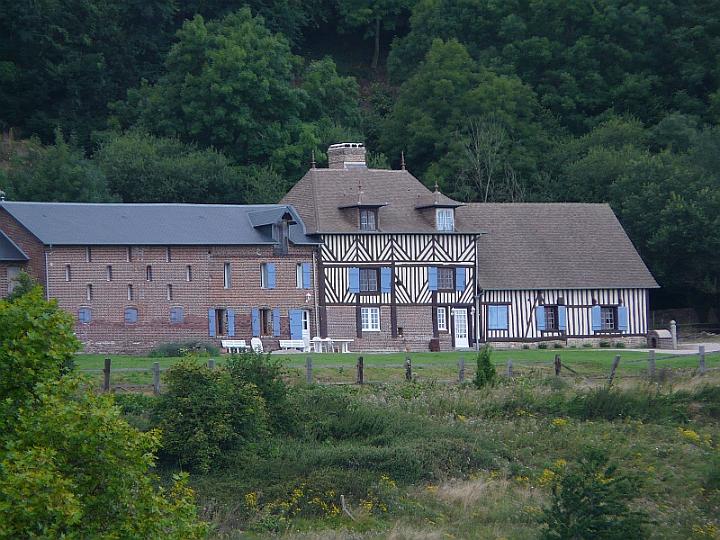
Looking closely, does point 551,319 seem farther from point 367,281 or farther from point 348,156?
point 348,156

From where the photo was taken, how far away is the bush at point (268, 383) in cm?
2331

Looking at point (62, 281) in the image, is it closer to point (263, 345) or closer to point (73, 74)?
point (263, 345)

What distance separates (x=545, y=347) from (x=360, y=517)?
843 inches

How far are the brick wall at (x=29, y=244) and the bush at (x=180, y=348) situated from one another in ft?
12.8

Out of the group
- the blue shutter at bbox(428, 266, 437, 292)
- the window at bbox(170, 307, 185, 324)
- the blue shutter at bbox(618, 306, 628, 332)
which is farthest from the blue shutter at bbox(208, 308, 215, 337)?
the blue shutter at bbox(618, 306, 628, 332)

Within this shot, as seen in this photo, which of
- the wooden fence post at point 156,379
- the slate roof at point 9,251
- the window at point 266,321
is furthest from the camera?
the window at point 266,321

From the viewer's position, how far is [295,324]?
38.6m

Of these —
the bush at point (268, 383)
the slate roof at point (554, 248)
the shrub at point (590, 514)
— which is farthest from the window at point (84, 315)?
the shrub at point (590, 514)

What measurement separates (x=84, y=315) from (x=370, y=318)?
892cm

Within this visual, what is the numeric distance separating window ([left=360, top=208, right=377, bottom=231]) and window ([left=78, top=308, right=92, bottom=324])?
9.05m

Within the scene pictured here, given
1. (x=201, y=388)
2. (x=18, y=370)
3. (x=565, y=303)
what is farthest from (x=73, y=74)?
(x=18, y=370)

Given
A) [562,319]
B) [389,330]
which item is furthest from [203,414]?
[562,319]

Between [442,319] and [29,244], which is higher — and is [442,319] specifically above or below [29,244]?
below

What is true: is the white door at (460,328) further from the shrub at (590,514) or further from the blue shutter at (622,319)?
the shrub at (590,514)
